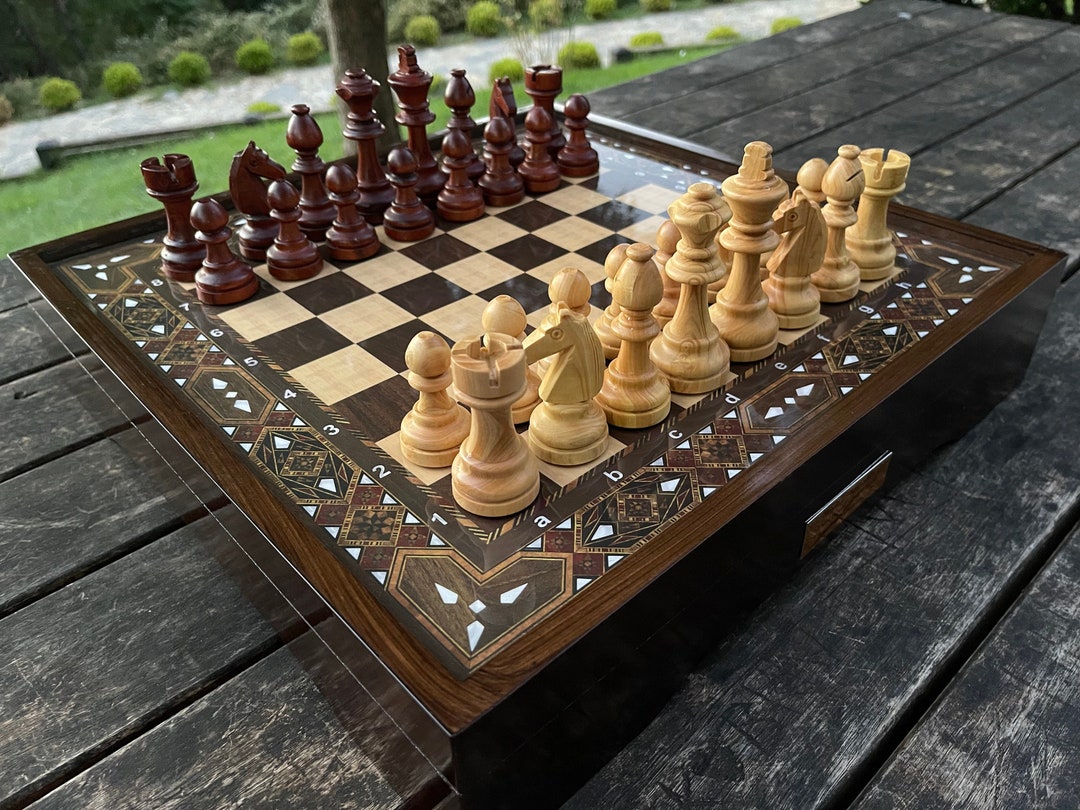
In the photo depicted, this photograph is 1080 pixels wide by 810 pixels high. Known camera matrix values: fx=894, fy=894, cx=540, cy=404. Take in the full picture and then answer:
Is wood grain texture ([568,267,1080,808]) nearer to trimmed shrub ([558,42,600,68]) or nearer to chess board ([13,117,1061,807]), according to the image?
chess board ([13,117,1061,807])

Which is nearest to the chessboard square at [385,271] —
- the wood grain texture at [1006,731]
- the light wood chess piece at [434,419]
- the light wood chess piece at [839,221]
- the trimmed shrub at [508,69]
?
the light wood chess piece at [434,419]

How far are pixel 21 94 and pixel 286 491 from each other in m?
6.54

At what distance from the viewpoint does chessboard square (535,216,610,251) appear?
1.75m

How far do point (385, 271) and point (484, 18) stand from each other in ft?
22.8

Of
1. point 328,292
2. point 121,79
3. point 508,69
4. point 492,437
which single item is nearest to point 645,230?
point 328,292

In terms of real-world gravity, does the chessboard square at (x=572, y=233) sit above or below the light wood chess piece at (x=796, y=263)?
below

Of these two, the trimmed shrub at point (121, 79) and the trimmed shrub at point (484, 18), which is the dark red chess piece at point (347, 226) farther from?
the trimmed shrub at point (484, 18)

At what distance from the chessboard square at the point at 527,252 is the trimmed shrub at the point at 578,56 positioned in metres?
5.37

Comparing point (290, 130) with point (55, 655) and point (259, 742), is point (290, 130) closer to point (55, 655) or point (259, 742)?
point (55, 655)

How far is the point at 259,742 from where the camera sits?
3.36 ft

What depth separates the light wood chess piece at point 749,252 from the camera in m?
1.27

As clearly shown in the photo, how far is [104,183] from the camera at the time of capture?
16.3 ft

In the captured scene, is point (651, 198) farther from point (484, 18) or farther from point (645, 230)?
point (484, 18)

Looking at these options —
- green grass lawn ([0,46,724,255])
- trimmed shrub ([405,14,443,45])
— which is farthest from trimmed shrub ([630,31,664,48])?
green grass lawn ([0,46,724,255])
